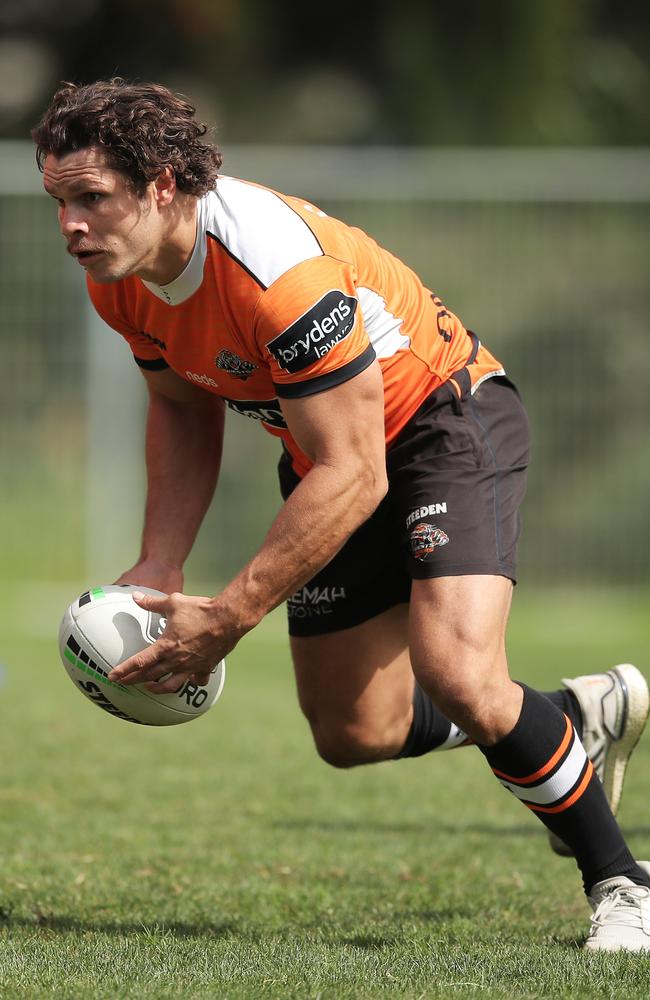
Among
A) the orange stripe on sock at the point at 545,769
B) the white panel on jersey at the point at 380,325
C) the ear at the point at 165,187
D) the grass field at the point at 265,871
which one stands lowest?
the grass field at the point at 265,871

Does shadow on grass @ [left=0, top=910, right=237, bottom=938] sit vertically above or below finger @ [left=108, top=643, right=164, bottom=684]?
below

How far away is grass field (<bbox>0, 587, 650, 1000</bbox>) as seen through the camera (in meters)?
3.59

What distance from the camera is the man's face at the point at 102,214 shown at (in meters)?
3.83

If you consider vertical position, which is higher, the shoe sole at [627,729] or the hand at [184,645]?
the hand at [184,645]

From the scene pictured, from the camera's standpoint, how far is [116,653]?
4062mm

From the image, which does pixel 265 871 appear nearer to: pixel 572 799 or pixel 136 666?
pixel 572 799

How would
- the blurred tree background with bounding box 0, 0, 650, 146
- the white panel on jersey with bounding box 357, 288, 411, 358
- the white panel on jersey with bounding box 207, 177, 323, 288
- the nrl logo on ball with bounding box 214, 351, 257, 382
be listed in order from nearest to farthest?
the white panel on jersey with bounding box 207, 177, 323, 288 → the nrl logo on ball with bounding box 214, 351, 257, 382 → the white panel on jersey with bounding box 357, 288, 411, 358 → the blurred tree background with bounding box 0, 0, 650, 146

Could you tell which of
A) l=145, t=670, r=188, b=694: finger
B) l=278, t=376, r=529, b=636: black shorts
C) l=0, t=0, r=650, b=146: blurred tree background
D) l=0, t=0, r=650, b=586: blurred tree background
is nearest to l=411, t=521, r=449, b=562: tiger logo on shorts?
l=278, t=376, r=529, b=636: black shorts

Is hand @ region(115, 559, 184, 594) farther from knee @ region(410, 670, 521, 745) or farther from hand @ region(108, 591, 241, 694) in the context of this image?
knee @ region(410, 670, 521, 745)

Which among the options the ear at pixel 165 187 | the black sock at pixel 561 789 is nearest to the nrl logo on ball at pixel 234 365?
the ear at pixel 165 187

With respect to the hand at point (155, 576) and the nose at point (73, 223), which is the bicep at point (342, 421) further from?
the hand at point (155, 576)

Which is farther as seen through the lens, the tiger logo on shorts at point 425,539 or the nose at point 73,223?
the tiger logo on shorts at point 425,539

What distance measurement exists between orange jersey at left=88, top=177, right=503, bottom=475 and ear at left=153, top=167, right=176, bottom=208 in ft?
0.35

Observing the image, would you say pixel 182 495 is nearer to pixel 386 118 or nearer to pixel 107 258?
pixel 107 258
